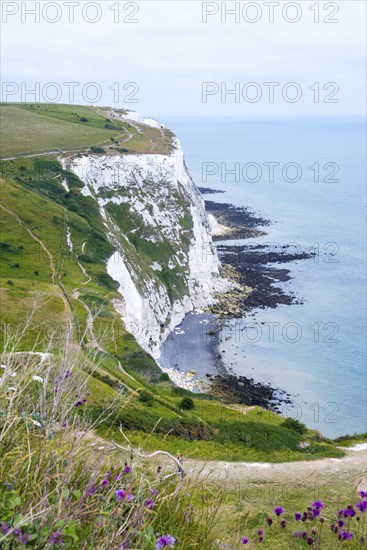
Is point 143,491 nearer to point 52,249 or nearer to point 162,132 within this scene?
point 52,249

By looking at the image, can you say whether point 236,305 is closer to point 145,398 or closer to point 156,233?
point 156,233

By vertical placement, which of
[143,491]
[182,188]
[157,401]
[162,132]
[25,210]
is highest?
[162,132]

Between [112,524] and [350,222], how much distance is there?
173 metres

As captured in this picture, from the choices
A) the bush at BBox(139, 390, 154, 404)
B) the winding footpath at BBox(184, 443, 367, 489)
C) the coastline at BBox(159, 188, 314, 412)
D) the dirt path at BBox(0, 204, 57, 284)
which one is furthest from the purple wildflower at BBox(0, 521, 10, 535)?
the dirt path at BBox(0, 204, 57, 284)

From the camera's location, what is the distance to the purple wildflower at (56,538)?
5.99 meters

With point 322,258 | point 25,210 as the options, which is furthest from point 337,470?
point 322,258

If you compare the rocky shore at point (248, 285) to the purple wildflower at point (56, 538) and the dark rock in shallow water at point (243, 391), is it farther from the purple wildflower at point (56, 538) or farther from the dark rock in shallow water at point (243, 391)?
the purple wildflower at point (56, 538)

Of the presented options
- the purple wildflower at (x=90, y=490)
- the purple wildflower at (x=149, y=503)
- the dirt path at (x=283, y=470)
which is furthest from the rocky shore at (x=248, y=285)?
the purple wildflower at (x=90, y=490)

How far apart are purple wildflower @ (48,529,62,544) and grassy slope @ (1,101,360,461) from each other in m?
4.55

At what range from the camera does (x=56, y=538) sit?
6195 millimetres

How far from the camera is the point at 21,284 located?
194 ft

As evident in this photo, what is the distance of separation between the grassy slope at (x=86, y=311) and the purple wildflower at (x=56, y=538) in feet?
14.9

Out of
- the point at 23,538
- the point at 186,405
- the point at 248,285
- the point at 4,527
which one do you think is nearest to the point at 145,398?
the point at 186,405

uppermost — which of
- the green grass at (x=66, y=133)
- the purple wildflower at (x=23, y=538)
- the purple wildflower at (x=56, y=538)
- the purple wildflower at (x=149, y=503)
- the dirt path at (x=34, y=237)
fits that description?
the green grass at (x=66, y=133)
